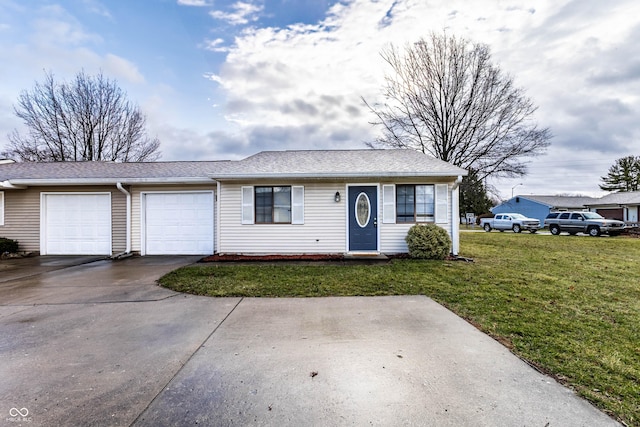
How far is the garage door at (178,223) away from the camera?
32.6ft

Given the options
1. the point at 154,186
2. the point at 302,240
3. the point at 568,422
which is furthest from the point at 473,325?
the point at 154,186

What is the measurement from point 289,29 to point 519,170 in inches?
678

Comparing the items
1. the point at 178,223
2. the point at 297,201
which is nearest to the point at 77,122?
the point at 178,223

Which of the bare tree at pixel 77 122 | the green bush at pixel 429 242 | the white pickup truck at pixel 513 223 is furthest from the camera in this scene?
the white pickup truck at pixel 513 223

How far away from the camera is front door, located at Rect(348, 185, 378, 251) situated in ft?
30.6

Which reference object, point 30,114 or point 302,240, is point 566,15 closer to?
point 302,240

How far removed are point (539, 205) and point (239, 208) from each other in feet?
141

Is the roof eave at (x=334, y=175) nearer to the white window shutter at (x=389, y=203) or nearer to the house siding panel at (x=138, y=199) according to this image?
the white window shutter at (x=389, y=203)

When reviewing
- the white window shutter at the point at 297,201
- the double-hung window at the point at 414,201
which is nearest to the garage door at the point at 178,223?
the white window shutter at the point at 297,201

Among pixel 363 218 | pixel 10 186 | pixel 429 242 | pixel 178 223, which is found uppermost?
pixel 10 186

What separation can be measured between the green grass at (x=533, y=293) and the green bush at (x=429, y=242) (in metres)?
0.51

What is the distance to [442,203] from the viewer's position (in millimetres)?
9328

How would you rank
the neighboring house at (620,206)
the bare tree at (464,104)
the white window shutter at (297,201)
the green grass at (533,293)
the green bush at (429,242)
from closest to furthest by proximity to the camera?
the green grass at (533,293) < the green bush at (429,242) < the white window shutter at (297,201) < the bare tree at (464,104) < the neighboring house at (620,206)

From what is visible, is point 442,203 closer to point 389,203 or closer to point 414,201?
point 414,201
